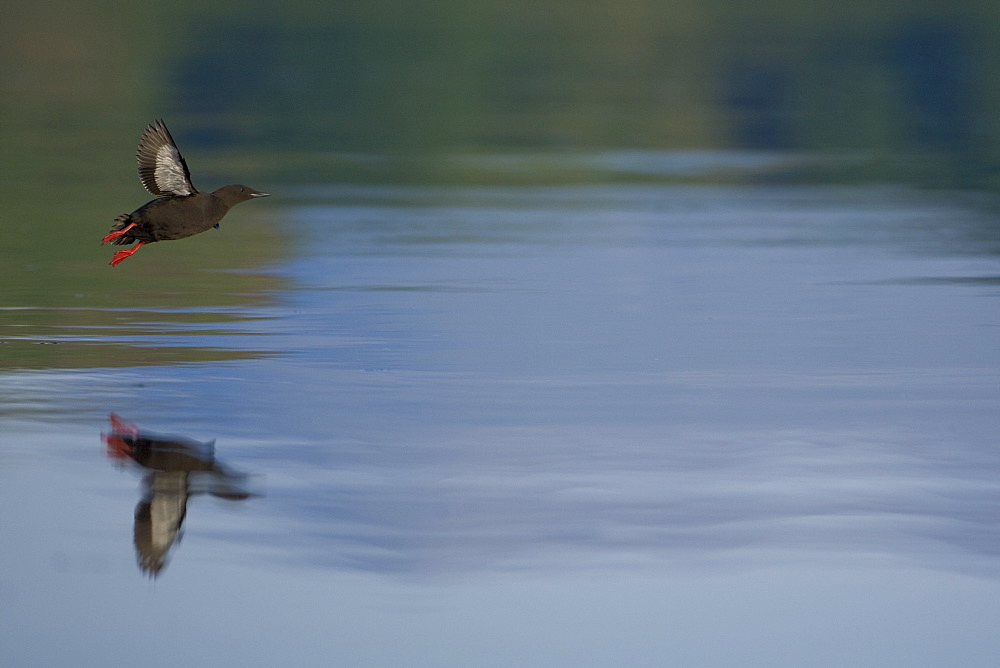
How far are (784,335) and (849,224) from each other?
5146mm

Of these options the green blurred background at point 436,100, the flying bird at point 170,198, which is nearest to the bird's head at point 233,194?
the flying bird at point 170,198

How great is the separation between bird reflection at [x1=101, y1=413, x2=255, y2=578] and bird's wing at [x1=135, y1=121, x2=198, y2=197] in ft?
4.27

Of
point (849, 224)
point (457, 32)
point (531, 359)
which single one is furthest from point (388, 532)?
point (457, 32)

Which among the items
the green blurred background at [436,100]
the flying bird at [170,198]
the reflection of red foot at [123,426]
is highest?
the green blurred background at [436,100]

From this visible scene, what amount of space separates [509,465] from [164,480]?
133 centimetres

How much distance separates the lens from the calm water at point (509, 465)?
5.53 meters

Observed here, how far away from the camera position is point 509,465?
7.23 m

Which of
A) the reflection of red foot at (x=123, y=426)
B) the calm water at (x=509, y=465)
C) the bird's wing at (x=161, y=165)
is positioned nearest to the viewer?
the calm water at (x=509, y=465)

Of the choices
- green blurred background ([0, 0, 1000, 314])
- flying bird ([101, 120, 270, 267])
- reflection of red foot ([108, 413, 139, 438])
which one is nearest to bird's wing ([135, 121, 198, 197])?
flying bird ([101, 120, 270, 267])

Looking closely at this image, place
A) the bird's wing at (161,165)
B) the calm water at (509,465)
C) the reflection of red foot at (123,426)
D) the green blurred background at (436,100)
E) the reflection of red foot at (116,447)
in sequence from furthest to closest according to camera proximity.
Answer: the green blurred background at (436,100) < the bird's wing at (161,165) < the reflection of red foot at (123,426) < the reflection of red foot at (116,447) < the calm water at (509,465)

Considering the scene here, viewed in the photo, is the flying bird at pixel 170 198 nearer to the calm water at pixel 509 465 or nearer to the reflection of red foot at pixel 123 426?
the calm water at pixel 509 465

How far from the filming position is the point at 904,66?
28.4 meters

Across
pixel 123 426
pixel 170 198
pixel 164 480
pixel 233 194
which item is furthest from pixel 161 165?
pixel 164 480

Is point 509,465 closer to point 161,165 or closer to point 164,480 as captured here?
point 164,480
